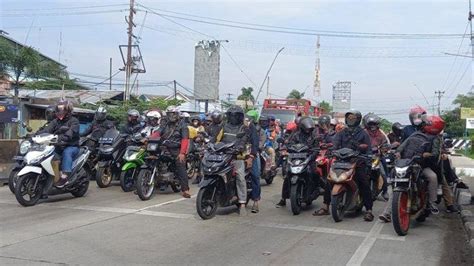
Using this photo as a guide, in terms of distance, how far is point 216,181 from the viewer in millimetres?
8477

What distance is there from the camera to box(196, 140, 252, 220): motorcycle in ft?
27.0

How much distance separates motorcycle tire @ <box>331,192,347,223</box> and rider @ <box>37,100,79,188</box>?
15.7ft

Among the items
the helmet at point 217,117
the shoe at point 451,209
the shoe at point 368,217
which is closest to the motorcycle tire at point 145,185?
the helmet at point 217,117

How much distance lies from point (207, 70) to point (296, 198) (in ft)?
104

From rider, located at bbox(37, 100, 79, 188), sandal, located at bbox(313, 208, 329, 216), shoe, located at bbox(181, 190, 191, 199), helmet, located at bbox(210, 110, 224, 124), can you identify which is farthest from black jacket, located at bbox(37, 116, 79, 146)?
sandal, located at bbox(313, 208, 329, 216)

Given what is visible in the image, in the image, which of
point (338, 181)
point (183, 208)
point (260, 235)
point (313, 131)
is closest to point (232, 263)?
point (260, 235)

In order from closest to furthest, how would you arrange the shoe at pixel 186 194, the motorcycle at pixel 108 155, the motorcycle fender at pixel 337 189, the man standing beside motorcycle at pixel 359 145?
the motorcycle fender at pixel 337 189
the man standing beside motorcycle at pixel 359 145
the shoe at pixel 186 194
the motorcycle at pixel 108 155

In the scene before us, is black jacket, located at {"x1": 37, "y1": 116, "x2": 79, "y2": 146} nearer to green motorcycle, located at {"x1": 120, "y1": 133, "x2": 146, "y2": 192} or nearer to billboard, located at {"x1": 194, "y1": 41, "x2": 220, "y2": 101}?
green motorcycle, located at {"x1": 120, "y1": 133, "x2": 146, "y2": 192}

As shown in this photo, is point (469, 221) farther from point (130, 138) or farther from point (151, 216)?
point (130, 138)

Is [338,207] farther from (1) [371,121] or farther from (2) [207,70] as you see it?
(2) [207,70]

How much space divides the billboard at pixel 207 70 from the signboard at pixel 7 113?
23590 mm

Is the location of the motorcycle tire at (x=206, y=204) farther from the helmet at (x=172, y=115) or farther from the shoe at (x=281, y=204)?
the helmet at (x=172, y=115)

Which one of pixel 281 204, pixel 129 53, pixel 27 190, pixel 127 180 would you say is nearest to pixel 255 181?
pixel 281 204

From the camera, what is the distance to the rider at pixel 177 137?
10539mm
